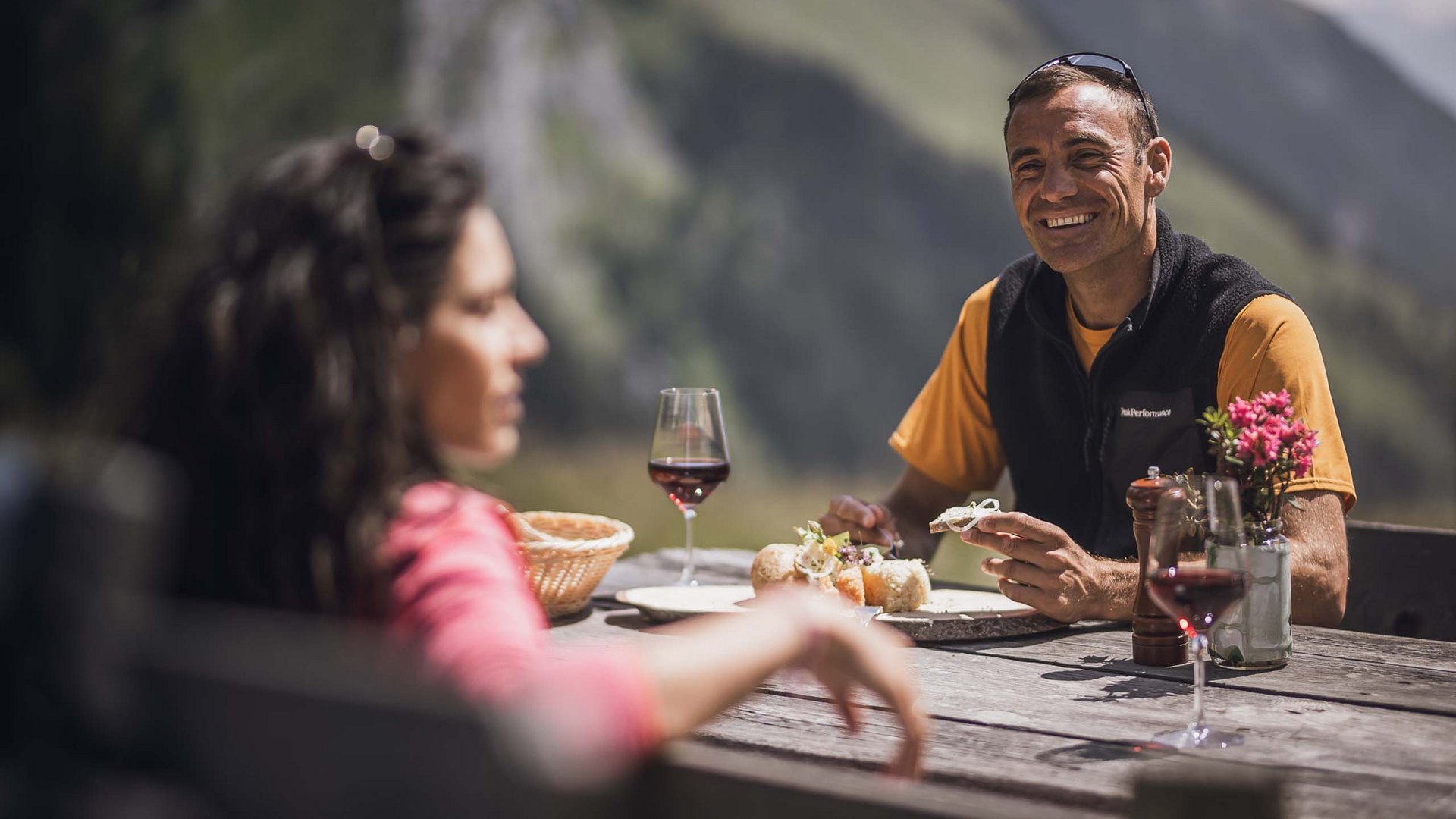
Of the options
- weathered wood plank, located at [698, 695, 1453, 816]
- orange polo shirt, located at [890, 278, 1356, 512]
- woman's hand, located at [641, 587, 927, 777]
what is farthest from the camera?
orange polo shirt, located at [890, 278, 1356, 512]

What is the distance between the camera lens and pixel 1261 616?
166cm

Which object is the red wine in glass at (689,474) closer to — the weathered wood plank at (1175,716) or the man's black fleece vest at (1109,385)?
the weathered wood plank at (1175,716)

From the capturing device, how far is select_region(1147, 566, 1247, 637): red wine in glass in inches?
54.0

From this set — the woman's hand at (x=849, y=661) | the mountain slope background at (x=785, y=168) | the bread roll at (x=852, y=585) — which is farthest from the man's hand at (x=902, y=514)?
the mountain slope background at (x=785, y=168)

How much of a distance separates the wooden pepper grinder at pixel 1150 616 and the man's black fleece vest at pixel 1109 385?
792mm

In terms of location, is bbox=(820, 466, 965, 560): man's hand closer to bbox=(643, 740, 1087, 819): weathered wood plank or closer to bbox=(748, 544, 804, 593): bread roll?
bbox=(748, 544, 804, 593): bread roll

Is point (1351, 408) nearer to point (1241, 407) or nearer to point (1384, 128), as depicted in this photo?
point (1384, 128)

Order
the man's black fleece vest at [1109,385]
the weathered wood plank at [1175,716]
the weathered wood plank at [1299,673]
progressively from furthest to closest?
the man's black fleece vest at [1109,385], the weathered wood plank at [1299,673], the weathered wood plank at [1175,716]

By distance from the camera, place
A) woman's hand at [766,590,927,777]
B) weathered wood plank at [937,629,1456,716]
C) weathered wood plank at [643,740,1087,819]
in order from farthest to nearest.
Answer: weathered wood plank at [937,629,1456,716] < woman's hand at [766,590,927,777] < weathered wood plank at [643,740,1087,819]

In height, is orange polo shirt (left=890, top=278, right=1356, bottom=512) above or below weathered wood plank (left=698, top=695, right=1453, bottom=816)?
above

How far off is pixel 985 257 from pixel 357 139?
7.09 metres

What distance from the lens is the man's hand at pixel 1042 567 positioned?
1.86 m

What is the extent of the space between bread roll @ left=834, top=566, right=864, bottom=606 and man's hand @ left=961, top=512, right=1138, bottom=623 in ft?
0.60

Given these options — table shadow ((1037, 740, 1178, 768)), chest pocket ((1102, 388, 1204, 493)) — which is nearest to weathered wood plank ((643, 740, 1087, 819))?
table shadow ((1037, 740, 1178, 768))
